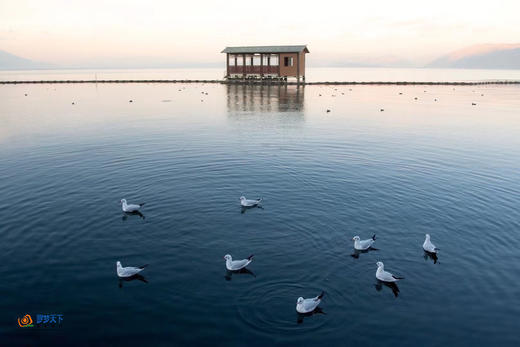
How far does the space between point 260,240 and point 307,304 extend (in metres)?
5.94

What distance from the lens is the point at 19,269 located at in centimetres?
1562

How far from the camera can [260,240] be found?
60.3ft

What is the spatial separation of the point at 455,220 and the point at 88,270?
18.4 m

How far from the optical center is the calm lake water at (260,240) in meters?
12.6

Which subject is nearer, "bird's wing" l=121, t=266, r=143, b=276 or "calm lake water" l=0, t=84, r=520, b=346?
"calm lake water" l=0, t=84, r=520, b=346

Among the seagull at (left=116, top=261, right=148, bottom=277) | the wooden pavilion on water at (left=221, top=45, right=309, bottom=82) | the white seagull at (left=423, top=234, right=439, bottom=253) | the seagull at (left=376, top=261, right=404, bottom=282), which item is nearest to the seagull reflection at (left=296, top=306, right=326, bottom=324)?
the seagull at (left=376, top=261, right=404, bottom=282)

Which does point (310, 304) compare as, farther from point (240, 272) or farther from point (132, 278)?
point (132, 278)

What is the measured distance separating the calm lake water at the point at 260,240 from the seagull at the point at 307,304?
38 cm

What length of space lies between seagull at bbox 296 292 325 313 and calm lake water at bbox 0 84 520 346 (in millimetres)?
376

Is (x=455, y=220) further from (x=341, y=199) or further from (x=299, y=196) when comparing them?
(x=299, y=196)

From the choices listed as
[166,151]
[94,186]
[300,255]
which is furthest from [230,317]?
[166,151]

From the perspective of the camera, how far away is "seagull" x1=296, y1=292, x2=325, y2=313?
1276 centimetres

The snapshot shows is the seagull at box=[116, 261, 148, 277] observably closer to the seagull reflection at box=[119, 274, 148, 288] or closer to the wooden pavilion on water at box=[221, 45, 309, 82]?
the seagull reflection at box=[119, 274, 148, 288]

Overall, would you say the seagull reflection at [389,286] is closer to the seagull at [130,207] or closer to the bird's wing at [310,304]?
the bird's wing at [310,304]
